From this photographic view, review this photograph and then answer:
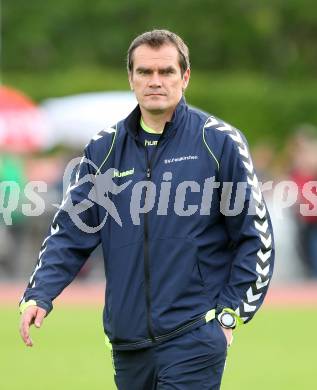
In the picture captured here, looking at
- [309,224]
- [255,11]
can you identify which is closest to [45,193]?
[309,224]

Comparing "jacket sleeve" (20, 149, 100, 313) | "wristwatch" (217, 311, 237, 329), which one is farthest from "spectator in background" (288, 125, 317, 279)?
"wristwatch" (217, 311, 237, 329)

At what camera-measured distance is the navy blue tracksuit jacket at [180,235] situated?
6215mm

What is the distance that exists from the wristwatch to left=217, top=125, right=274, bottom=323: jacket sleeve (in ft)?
0.09

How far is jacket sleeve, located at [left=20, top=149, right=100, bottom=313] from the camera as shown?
6.46m

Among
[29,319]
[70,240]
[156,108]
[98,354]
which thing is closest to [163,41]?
[156,108]

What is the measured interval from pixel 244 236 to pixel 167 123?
2.21 feet

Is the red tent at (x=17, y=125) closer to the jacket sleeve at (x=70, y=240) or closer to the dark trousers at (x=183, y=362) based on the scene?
the jacket sleeve at (x=70, y=240)

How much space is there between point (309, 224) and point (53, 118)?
24.0ft

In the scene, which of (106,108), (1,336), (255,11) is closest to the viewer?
(1,336)

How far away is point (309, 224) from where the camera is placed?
1920cm

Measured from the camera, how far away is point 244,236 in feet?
20.4

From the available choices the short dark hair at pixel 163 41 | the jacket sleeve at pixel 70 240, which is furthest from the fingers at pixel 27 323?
the short dark hair at pixel 163 41

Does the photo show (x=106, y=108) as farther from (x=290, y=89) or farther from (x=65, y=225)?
(x=65, y=225)

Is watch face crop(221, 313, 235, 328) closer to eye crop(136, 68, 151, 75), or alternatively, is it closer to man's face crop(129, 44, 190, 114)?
man's face crop(129, 44, 190, 114)
